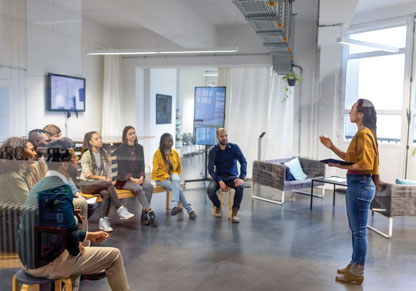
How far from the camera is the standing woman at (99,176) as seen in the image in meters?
2.94

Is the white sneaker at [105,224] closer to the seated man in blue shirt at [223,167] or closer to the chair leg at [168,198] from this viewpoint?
the chair leg at [168,198]

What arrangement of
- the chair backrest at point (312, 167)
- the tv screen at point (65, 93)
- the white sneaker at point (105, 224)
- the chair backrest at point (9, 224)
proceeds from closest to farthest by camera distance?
the chair backrest at point (9, 224)
the tv screen at point (65, 93)
the white sneaker at point (105, 224)
the chair backrest at point (312, 167)

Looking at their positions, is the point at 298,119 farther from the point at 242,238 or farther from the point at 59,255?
the point at 59,255

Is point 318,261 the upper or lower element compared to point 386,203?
lower

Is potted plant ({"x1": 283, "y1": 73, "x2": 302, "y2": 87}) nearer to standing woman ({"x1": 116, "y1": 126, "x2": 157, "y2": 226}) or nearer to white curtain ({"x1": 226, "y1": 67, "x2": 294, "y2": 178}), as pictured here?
white curtain ({"x1": 226, "y1": 67, "x2": 294, "y2": 178})

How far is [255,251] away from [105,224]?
1.46 metres

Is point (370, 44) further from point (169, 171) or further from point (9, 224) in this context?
point (9, 224)

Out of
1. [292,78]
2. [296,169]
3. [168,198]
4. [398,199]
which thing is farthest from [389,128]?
[168,198]

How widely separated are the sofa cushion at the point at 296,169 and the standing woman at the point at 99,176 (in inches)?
91.7

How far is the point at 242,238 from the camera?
3.49m

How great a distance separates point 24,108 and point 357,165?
239 centimetres

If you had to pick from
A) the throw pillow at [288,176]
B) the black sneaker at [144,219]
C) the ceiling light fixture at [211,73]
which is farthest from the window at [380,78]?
the ceiling light fixture at [211,73]

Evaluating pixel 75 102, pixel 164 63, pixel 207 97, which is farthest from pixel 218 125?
pixel 75 102

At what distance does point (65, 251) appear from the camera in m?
1.91
